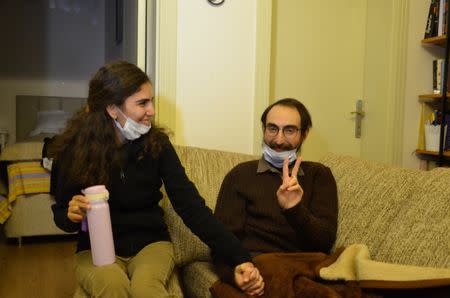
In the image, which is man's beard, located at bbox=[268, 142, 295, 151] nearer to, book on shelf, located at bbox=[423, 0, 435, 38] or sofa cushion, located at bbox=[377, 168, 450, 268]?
sofa cushion, located at bbox=[377, 168, 450, 268]

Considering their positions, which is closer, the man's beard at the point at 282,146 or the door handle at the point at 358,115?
the man's beard at the point at 282,146

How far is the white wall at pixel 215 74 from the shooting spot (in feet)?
7.78

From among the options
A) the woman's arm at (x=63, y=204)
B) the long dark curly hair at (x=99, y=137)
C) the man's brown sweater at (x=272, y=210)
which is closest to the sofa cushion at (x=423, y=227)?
the man's brown sweater at (x=272, y=210)

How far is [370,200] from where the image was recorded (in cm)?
163

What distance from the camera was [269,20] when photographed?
246 cm

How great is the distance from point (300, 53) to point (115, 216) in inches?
69.3

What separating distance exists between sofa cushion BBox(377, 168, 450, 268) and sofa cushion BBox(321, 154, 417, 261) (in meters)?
0.03

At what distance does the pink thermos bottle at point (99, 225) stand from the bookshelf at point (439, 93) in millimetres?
2119

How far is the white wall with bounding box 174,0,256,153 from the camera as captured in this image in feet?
7.78

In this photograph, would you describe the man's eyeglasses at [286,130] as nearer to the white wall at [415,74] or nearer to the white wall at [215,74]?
the white wall at [215,74]

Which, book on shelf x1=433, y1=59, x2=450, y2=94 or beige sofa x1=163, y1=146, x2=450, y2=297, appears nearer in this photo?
beige sofa x1=163, y1=146, x2=450, y2=297

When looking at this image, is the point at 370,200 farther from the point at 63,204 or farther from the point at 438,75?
the point at 438,75

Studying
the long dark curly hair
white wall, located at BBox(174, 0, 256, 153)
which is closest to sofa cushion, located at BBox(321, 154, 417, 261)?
the long dark curly hair

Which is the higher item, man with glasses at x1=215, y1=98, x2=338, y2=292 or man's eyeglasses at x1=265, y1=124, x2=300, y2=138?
man's eyeglasses at x1=265, y1=124, x2=300, y2=138
